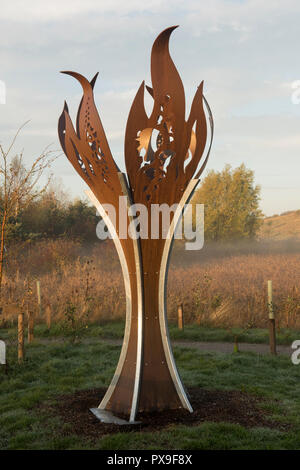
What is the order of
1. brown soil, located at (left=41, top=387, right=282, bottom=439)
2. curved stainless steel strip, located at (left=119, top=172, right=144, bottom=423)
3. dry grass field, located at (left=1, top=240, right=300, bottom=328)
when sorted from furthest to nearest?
dry grass field, located at (left=1, top=240, right=300, bottom=328), curved stainless steel strip, located at (left=119, top=172, right=144, bottom=423), brown soil, located at (left=41, top=387, right=282, bottom=439)

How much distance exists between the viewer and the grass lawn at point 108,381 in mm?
3785

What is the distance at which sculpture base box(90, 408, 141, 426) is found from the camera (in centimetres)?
412

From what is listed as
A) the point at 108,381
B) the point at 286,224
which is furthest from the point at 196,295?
the point at 286,224

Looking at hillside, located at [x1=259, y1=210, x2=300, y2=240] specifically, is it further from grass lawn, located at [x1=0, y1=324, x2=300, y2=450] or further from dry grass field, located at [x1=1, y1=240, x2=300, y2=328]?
→ grass lawn, located at [x1=0, y1=324, x2=300, y2=450]

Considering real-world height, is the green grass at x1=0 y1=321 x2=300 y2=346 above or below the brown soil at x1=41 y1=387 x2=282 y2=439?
above

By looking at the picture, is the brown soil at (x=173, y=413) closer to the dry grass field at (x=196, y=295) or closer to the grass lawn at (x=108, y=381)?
the grass lawn at (x=108, y=381)

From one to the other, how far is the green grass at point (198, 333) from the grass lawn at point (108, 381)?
2.44 feet

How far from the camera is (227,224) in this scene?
25.6 meters

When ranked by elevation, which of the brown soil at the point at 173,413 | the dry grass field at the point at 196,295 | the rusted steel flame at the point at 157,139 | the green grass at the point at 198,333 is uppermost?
the rusted steel flame at the point at 157,139

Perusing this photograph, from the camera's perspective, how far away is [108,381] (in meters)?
5.64

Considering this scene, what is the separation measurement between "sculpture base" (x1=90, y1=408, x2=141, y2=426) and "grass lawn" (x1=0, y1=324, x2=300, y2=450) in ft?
0.87

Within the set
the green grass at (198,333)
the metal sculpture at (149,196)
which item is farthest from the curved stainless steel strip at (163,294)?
the green grass at (198,333)

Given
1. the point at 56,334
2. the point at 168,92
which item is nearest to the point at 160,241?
the point at 168,92

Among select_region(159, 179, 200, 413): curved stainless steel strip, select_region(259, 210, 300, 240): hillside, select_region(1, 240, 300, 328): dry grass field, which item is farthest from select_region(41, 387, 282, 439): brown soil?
select_region(259, 210, 300, 240): hillside
